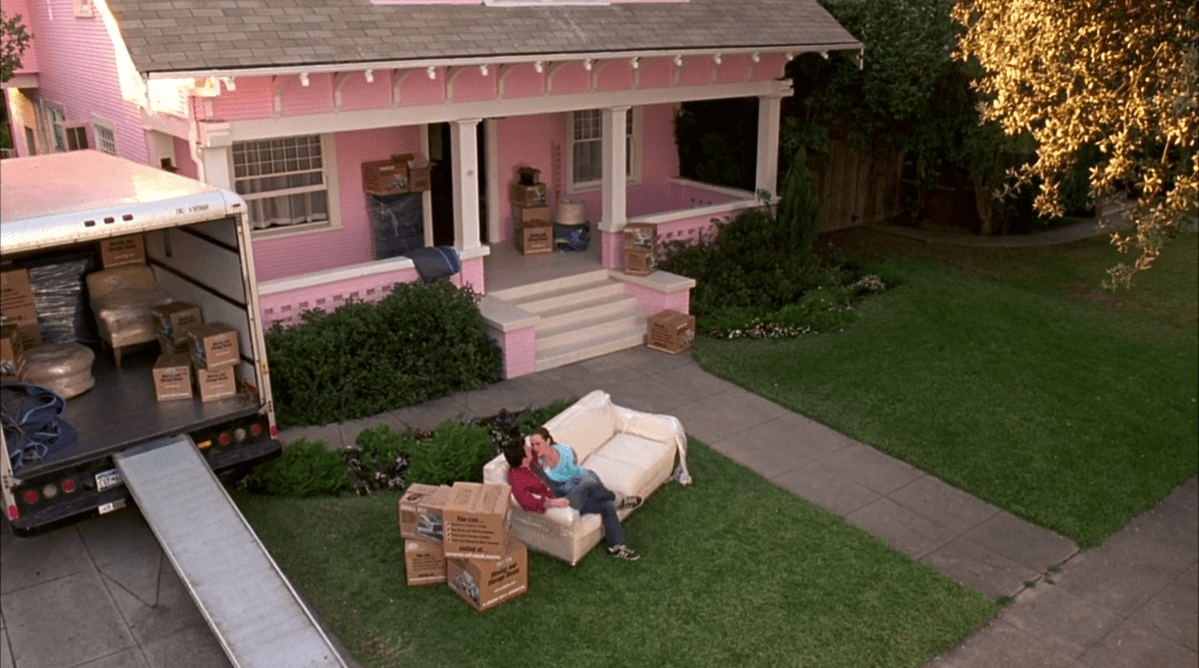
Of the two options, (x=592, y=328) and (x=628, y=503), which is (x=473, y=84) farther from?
(x=628, y=503)

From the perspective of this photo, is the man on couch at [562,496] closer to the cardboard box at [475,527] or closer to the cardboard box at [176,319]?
the cardboard box at [475,527]

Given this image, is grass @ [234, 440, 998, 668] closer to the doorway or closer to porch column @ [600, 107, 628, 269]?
porch column @ [600, 107, 628, 269]

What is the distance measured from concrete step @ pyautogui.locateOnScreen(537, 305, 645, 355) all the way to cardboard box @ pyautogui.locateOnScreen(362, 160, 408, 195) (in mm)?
3047

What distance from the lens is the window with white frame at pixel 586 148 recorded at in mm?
16812

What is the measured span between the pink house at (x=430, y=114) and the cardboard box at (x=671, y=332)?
0.35 m

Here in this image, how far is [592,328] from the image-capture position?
13.6 meters

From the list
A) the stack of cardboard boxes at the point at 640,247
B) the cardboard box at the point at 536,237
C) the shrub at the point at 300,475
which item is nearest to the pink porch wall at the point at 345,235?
the cardboard box at the point at 536,237

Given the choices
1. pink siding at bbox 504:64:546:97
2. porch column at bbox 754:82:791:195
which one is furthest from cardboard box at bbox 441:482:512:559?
porch column at bbox 754:82:791:195

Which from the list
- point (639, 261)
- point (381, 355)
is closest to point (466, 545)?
point (381, 355)

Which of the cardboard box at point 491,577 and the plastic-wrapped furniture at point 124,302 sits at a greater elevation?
the plastic-wrapped furniture at point 124,302

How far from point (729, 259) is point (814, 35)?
3828mm

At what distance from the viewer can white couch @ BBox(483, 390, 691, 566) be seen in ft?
26.8

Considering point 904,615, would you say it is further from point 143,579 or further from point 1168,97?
point 143,579

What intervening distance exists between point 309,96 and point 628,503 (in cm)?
613
